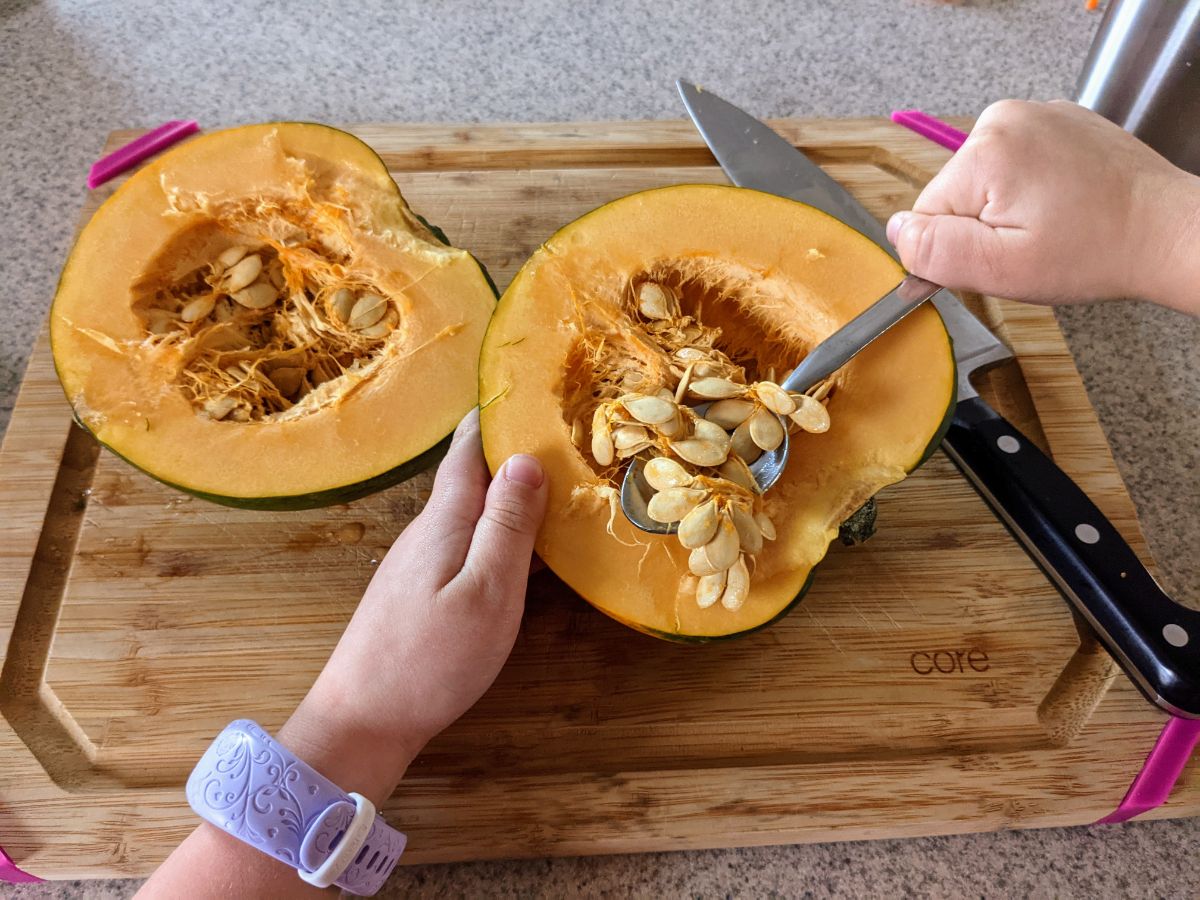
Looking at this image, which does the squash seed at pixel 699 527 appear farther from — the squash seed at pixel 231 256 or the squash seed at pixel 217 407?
the squash seed at pixel 231 256

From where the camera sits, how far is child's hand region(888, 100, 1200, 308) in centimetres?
118

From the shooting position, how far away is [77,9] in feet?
7.18

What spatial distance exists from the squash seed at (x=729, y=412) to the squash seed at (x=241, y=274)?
30.7 inches

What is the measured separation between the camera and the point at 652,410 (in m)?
1.07

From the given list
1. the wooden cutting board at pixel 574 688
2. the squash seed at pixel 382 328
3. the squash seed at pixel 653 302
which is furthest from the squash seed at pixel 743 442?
the squash seed at pixel 382 328

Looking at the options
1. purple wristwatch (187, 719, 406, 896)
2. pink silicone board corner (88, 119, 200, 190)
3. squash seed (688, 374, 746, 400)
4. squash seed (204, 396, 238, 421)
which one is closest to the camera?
purple wristwatch (187, 719, 406, 896)

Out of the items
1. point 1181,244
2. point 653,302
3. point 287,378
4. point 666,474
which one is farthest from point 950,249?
point 287,378

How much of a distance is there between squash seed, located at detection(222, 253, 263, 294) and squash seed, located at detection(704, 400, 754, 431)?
78 cm

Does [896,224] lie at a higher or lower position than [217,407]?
higher

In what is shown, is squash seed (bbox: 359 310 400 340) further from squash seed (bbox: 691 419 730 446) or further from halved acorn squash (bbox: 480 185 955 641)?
squash seed (bbox: 691 419 730 446)

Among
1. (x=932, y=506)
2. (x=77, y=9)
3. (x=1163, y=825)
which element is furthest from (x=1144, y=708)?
(x=77, y=9)

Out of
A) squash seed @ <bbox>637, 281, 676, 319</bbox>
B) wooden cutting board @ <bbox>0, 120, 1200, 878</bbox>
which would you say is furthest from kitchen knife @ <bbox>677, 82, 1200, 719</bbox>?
squash seed @ <bbox>637, 281, 676, 319</bbox>

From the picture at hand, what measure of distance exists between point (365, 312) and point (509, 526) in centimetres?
49

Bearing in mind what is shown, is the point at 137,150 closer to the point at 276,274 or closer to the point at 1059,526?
the point at 276,274
